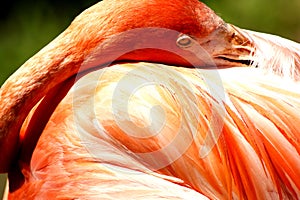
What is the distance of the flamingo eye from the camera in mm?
2127

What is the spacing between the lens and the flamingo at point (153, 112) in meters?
1.99

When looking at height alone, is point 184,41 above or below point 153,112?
above

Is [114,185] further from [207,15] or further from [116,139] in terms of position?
[207,15]

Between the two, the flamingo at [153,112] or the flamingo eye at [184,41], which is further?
the flamingo eye at [184,41]

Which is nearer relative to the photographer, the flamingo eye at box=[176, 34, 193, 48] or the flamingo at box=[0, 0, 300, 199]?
the flamingo at box=[0, 0, 300, 199]

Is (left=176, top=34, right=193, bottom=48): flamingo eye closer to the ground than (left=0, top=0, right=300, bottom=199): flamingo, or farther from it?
farther from it

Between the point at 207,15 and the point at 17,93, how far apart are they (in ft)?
1.90

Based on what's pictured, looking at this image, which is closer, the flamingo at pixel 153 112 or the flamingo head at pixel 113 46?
the flamingo at pixel 153 112

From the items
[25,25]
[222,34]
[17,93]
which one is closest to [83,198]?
[17,93]

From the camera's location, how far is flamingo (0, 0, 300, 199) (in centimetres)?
199

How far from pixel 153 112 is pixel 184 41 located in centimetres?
25

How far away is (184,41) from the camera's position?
2.13 meters

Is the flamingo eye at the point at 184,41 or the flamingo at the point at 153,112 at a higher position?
the flamingo eye at the point at 184,41

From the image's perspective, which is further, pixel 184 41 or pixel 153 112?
pixel 184 41
